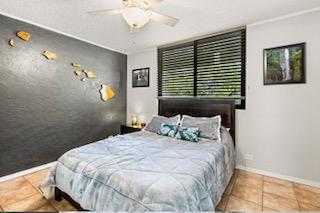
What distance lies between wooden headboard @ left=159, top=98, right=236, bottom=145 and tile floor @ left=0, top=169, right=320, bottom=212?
0.86 meters

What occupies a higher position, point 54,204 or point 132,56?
point 132,56

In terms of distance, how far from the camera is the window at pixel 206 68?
296 centimetres

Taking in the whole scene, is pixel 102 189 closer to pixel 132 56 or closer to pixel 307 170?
pixel 307 170

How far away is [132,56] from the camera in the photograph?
446 centimetres

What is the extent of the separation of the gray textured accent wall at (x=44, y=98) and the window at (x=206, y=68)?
Answer: 4.99 ft

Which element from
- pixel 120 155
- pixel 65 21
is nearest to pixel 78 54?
pixel 65 21

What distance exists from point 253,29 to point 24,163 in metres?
4.41

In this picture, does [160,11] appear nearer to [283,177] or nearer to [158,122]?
[158,122]

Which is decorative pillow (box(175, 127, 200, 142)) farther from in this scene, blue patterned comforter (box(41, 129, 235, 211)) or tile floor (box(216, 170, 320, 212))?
tile floor (box(216, 170, 320, 212))

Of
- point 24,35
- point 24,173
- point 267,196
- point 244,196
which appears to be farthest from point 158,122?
point 24,35

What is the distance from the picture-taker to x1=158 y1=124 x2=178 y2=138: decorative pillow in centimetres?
287

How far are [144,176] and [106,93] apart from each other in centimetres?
298

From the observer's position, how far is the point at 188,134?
2664mm

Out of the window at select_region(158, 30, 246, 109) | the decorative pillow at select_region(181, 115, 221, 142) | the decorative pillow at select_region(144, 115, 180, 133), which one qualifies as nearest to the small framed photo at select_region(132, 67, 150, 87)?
the window at select_region(158, 30, 246, 109)
